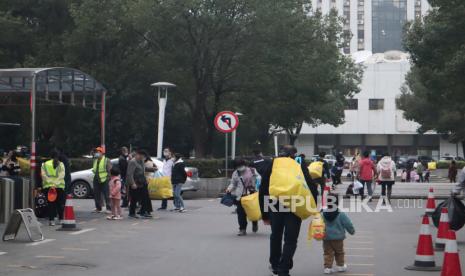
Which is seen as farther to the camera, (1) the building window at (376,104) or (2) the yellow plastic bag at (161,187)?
(1) the building window at (376,104)

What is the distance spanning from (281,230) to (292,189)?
0.61 meters

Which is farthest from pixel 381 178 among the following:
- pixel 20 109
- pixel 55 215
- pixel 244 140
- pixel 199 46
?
pixel 244 140

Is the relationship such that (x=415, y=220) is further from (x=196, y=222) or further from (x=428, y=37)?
(x=428, y=37)

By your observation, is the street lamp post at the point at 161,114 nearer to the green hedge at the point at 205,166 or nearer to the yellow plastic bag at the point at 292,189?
the green hedge at the point at 205,166

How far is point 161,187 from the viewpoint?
1958 cm

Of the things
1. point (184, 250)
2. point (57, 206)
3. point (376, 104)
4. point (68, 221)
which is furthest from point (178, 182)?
point (376, 104)

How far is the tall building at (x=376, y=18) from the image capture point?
117 m

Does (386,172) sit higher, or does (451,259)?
(386,172)

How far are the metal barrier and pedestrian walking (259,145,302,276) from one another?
22.3 ft

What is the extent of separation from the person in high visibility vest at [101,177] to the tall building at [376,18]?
331ft

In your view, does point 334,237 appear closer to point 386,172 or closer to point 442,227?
point 442,227

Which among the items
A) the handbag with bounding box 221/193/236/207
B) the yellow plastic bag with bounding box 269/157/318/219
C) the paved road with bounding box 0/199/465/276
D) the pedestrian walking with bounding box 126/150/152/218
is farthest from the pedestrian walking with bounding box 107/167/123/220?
the yellow plastic bag with bounding box 269/157/318/219

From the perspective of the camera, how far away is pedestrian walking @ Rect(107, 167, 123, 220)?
56.0 feet

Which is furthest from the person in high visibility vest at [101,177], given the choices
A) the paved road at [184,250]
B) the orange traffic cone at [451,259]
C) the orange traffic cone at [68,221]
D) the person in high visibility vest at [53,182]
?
the orange traffic cone at [451,259]
